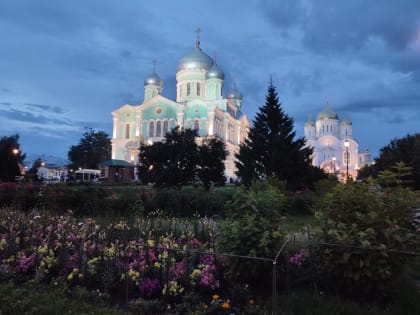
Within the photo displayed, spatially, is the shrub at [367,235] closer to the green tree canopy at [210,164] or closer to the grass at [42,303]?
the grass at [42,303]

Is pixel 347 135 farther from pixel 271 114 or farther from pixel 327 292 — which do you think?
pixel 327 292

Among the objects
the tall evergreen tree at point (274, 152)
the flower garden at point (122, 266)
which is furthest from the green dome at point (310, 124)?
the flower garden at point (122, 266)

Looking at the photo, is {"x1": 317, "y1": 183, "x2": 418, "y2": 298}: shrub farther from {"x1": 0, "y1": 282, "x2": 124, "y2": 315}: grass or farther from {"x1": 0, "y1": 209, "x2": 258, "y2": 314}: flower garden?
{"x1": 0, "y1": 282, "x2": 124, "y2": 315}: grass

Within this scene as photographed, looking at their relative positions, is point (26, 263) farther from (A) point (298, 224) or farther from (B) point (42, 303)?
(A) point (298, 224)

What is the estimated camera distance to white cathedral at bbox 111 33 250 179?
187 ft

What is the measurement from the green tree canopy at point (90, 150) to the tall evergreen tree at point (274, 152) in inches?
2201

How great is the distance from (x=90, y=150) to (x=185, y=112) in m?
33.9

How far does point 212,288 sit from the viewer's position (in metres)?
4.88

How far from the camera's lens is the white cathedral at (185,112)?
2249 inches

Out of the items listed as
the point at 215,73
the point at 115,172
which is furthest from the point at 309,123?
the point at 115,172

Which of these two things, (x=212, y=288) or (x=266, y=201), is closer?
(x=212, y=288)

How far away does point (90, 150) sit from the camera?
81.2m

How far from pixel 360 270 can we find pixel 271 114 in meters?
25.5

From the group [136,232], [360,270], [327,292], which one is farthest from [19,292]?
[360,270]
